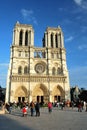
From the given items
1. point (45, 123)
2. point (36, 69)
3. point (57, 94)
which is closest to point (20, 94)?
point (36, 69)

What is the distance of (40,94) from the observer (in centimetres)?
4475

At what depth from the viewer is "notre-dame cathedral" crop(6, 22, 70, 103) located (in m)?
43.8

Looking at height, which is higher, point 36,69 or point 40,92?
point 36,69

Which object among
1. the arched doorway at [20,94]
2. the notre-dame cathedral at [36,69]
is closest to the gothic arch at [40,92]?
the notre-dame cathedral at [36,69]

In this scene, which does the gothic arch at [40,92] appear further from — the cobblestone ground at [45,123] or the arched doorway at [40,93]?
the cobblestone ground at [45,123]

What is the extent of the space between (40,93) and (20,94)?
4812 mm

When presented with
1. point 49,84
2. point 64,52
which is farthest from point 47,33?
point 49,84

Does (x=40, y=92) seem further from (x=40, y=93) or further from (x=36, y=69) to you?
(x=36, y=69)

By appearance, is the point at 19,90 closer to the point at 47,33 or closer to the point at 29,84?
the point at 29,84

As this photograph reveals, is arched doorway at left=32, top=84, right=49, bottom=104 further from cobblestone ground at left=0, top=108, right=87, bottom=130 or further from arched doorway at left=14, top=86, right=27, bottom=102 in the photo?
cobblestone ground at left=0, top=108, right=87, bottom=130

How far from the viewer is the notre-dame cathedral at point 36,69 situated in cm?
4378

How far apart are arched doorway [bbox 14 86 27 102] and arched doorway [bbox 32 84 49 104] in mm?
2139

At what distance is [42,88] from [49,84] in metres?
2.02

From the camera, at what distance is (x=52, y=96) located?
44406mm
